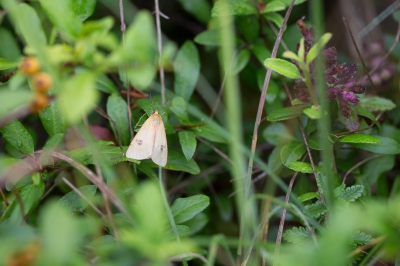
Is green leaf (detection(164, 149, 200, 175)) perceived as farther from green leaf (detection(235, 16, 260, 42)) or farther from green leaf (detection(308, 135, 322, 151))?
green leaf (detection(235, 16, 260, 42))

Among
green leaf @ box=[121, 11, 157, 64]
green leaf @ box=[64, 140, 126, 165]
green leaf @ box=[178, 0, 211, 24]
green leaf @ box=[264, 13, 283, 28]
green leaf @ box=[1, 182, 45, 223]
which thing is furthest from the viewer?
green leaf @ box=[178, 0, 211, 24]

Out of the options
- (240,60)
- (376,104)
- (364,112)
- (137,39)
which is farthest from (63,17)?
(376,104)

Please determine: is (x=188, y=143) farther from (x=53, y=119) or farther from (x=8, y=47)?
(x=8, y=47)

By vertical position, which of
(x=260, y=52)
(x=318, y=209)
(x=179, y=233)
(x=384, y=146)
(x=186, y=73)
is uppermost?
(x=260, y=52)

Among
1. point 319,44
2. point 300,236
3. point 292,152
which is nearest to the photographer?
point 319,44

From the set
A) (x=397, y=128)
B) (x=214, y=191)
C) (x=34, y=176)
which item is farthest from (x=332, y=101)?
(x=34, y=176)

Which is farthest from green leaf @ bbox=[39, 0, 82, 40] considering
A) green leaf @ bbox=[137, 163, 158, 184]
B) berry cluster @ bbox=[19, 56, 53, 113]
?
green leaf @ bbox=[137, 163, 158, 184]

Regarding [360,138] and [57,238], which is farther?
[360,138]

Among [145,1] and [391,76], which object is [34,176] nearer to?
[145,1]
